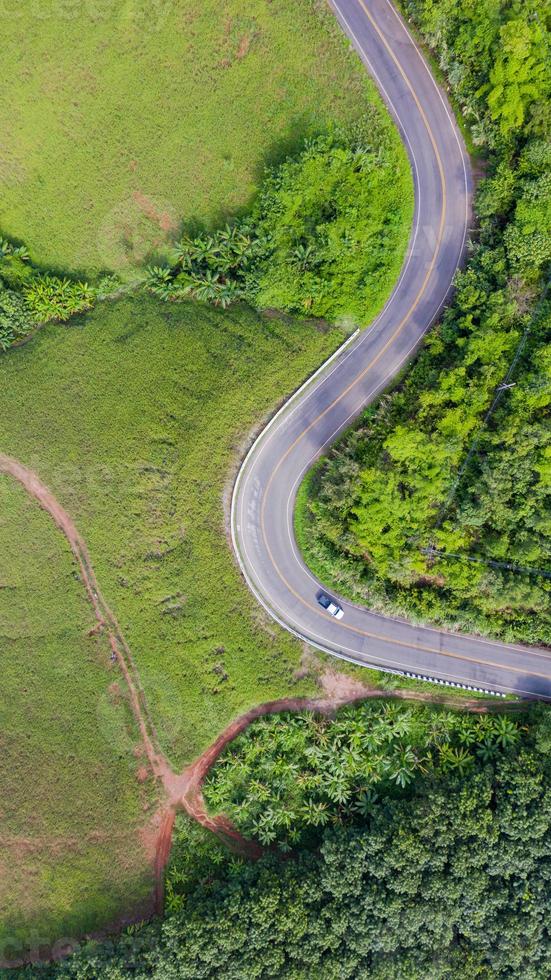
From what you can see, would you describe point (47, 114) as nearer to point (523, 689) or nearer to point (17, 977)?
point (523, 689)

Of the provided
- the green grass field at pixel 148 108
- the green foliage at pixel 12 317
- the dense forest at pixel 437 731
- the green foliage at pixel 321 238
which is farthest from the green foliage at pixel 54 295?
the dense forest at pixel 437 731

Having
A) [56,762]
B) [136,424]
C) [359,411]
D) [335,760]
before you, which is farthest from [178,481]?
[335,760]

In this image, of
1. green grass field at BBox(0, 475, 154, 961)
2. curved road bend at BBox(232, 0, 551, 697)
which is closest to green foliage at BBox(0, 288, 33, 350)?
green grass field at BBox(0, 475, 154, 961)

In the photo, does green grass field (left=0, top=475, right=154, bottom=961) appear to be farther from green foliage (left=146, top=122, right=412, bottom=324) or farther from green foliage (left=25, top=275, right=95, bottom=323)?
green foliage (left=146, top=122, right=412, bottom=324)

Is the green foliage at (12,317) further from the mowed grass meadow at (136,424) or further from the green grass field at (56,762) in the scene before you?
the green grass field at (56,762)

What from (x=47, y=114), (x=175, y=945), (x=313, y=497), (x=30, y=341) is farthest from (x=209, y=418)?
(x=175, y=945)
